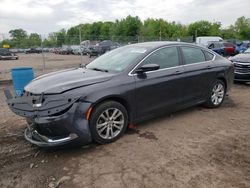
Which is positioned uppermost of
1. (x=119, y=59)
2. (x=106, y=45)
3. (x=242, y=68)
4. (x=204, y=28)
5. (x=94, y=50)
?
(x=204, y=28)

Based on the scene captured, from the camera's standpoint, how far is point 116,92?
4141mm

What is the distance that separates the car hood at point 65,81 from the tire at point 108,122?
0.43 metres

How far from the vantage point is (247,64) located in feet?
28.4

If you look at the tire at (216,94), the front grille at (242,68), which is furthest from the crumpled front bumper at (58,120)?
the front grille at (242,68)

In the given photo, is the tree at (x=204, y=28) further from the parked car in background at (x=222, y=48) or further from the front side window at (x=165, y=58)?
the front side window at (x=165, y=58)

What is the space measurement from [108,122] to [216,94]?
3236mm

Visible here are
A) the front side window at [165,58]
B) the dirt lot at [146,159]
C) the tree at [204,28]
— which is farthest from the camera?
the tree at [204,28]

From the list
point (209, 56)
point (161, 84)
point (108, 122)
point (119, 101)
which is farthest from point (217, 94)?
point (108, 122)

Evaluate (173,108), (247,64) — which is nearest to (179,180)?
(173,108)

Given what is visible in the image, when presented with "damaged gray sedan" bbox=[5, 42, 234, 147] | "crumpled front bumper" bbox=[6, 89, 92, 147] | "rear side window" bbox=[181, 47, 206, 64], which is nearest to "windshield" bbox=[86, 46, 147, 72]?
"damaged gray sedan" bbox=[5, 42, 234, 147]

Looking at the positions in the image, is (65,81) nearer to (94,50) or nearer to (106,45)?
(106,45)

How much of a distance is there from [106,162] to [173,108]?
2103 mm

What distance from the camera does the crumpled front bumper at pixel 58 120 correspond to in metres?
3.55

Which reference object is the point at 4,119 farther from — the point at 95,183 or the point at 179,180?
the point at 179,180
